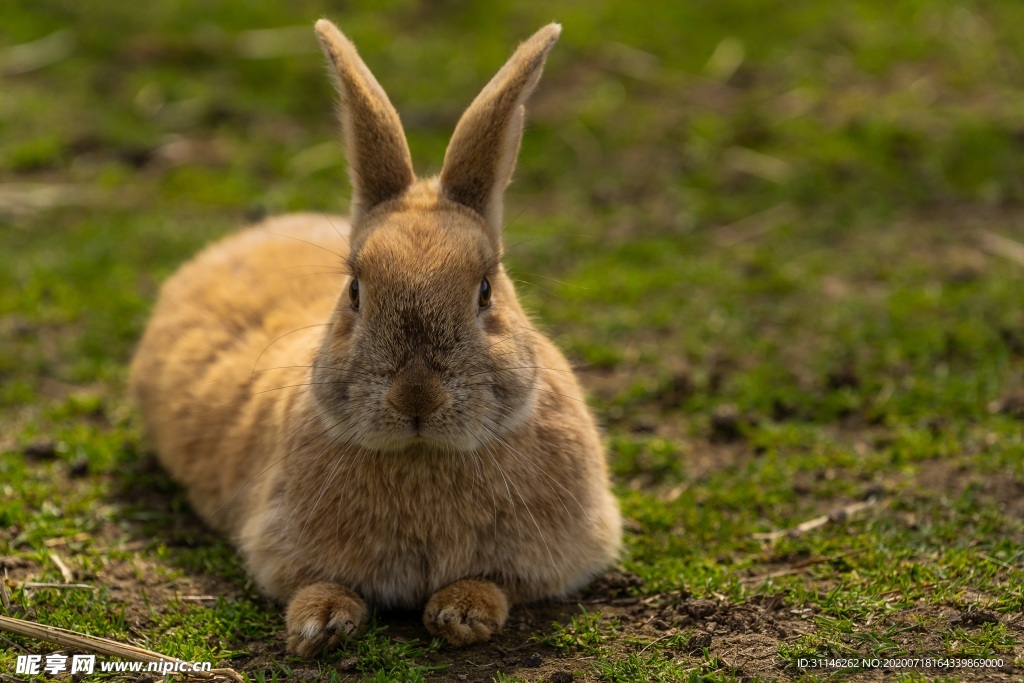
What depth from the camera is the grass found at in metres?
4.02

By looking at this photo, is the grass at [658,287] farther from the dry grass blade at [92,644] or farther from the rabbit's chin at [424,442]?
the rabbit's chin at [424,442]

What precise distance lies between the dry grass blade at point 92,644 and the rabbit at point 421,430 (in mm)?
307

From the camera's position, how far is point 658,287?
684cm

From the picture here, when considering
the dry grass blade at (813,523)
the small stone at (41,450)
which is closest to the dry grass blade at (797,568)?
the dry grass blade at (813,523)

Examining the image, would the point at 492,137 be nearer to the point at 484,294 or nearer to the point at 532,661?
the point at 484,294

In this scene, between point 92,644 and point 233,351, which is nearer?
point 92,644

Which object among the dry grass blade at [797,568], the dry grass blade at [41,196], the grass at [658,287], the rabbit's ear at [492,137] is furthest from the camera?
the dry grass blade at [41,196]

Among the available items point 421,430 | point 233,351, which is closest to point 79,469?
point 233,351

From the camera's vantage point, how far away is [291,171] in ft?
27.2

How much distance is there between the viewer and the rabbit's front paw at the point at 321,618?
12.4 feet

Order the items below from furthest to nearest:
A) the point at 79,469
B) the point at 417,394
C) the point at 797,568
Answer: the point at 79,469, the point at 797,568, the point at 417,394

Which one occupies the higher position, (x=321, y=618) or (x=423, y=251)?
(x=423, y=251)

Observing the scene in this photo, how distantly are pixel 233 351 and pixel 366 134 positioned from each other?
4.67 ft

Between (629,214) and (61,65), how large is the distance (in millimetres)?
4997
